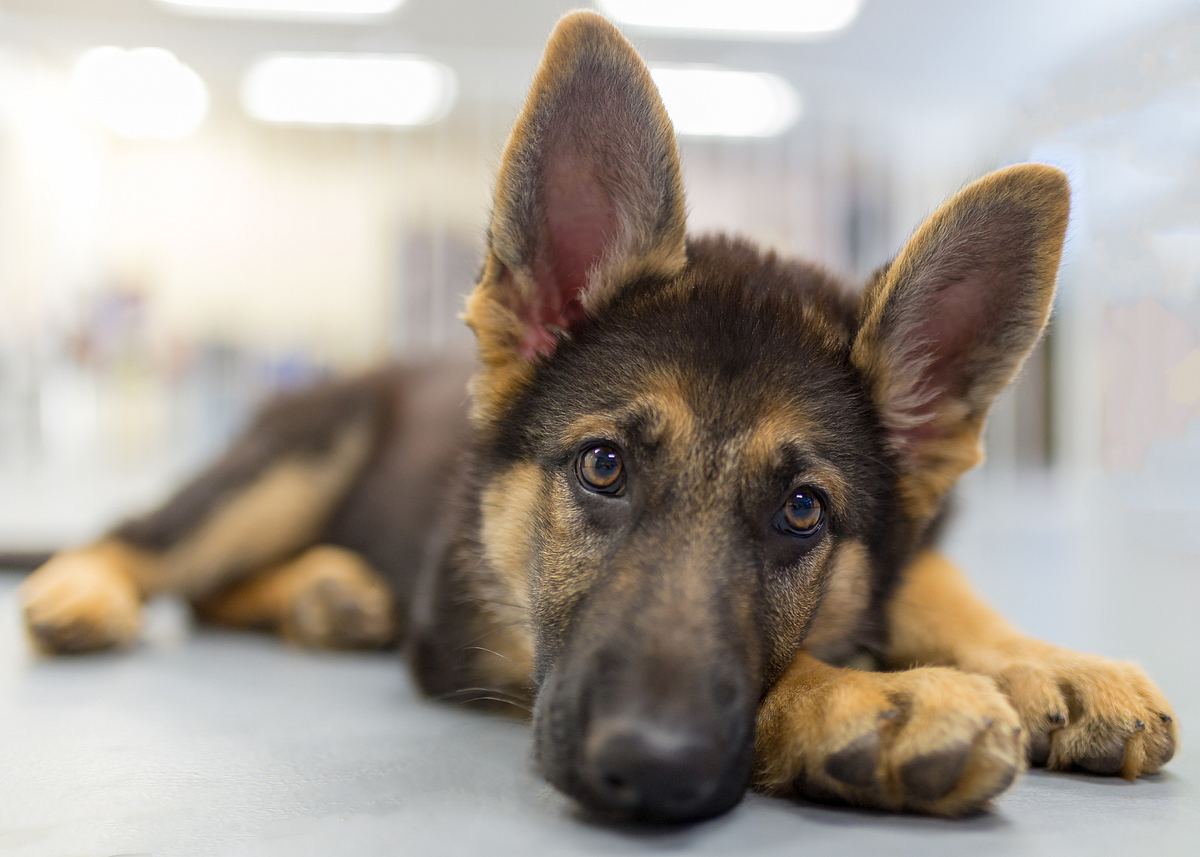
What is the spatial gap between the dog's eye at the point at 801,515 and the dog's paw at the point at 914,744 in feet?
1.37

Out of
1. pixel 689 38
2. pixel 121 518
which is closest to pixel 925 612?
pixel 121 518

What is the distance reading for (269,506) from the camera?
400cm

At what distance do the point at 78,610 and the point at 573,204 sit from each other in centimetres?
213

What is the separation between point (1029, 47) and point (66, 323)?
11.9 metres

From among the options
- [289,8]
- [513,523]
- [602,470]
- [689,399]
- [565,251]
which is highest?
[289,8]

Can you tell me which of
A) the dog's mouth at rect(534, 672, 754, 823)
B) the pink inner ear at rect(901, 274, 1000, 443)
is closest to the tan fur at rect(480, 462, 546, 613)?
the dog's mouth at rect(534, 672, 754, 823)

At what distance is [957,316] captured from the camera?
7.88 feet

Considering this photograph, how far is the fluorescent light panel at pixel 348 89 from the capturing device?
31.6 feet

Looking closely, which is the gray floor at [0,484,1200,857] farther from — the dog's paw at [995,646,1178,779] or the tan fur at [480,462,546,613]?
the tan fur at [480,462,546,613]

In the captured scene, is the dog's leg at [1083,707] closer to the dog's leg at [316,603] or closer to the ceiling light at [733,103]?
the dog's leg at [316,603]

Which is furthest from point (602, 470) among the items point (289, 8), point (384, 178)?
point (289, 8)

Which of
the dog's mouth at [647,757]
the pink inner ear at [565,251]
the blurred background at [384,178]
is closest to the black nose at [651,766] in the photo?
the dog's mouth at [647,757]

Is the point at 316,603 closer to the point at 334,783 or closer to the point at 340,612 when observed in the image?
the point at 340,612

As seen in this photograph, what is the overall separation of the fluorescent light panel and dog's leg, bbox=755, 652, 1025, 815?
28.9ft
